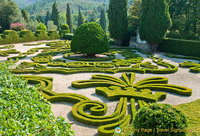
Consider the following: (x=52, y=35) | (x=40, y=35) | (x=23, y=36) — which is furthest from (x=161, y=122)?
(x=52, y=35)

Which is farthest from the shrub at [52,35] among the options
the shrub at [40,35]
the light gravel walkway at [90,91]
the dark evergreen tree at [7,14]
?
the light gravel walkway at [90,91]

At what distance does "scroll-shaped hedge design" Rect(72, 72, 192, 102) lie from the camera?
24.1ft

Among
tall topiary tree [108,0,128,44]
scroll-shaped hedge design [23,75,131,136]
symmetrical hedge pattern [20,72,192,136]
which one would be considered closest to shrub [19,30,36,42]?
tall topiary tree [108,0,128,44]

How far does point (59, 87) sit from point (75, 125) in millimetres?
3713

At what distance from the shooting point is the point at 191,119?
18.4 ft

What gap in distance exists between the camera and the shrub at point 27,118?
2.48 meters

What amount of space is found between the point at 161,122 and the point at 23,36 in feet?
96.5

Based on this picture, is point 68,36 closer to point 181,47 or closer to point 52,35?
point 52,35

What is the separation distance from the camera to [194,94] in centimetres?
823

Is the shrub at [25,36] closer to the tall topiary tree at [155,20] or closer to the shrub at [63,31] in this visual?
the shrub at [63,31]

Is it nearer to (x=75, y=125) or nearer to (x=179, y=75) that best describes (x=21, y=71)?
(x=75, y=125)

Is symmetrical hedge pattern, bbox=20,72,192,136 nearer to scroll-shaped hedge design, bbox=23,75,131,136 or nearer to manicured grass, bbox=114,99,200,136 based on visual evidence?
scroll-shaped hedge design, bbox=23,75,131,136

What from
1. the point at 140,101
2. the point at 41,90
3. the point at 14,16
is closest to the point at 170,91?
the point at 140,101

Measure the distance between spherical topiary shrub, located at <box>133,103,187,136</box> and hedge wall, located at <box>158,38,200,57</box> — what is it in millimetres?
16179
